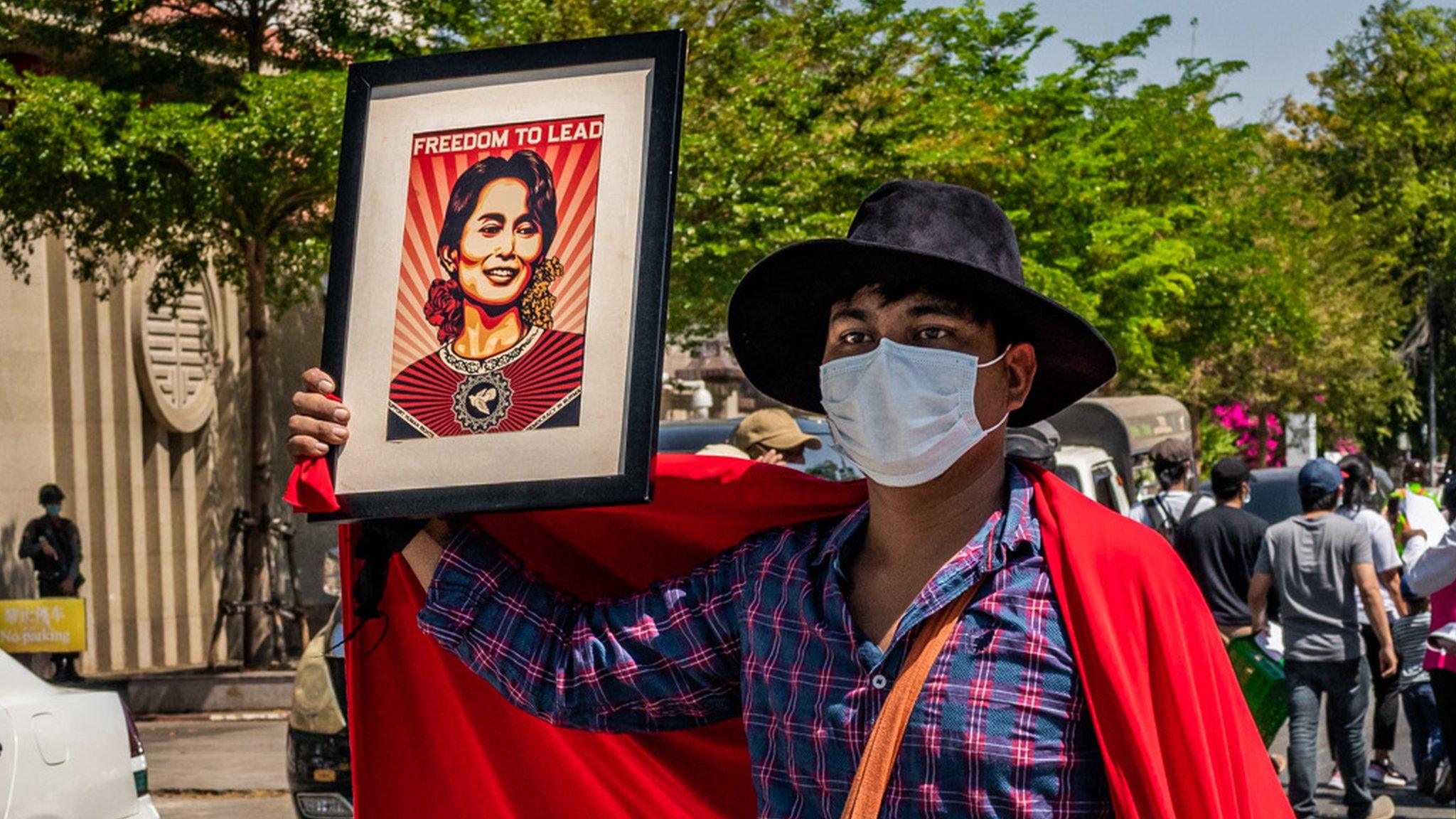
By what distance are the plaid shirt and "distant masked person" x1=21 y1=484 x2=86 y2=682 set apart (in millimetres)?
13691

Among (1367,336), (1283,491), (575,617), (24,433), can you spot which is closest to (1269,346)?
(1367,336)

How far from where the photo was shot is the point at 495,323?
2701mm

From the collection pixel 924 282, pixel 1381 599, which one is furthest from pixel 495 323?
pixel 1381 599

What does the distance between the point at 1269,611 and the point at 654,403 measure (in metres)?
7.36

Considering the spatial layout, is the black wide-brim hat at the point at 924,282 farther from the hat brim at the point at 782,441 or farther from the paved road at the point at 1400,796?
the paved road at the point at 1400,796

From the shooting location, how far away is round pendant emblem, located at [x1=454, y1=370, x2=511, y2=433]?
2.63 m

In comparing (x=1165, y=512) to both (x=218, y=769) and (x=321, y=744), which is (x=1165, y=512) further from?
(x=218, y=769)

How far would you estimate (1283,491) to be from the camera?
16906mm

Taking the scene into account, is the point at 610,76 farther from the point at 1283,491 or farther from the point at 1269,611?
the point at 1283,491

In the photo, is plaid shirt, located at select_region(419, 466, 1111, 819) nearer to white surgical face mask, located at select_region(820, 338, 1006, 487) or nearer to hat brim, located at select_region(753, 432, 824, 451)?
white surgical face mask, located at select_region(820, 338, 1006, 487)

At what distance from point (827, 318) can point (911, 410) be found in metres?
0.38

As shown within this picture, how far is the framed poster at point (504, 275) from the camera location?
259 cm

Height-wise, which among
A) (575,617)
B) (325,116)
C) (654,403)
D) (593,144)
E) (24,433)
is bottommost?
(24,433)

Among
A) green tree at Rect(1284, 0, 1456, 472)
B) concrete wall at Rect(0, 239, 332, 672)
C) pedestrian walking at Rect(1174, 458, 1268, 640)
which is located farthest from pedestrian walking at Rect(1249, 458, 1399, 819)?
green tree at Rect(1284, 0, 1456, 472)
